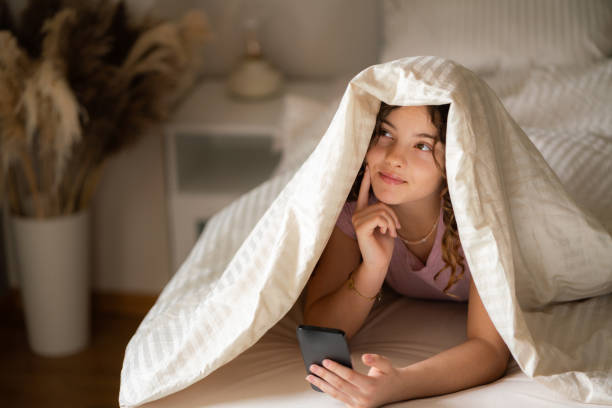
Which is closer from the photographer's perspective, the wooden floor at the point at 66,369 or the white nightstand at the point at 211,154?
the wooden floor at the point at 66,369

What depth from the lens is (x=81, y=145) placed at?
1.89 metres

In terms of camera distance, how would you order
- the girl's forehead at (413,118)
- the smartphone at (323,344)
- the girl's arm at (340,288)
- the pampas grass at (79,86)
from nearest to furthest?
the smartphone at (323,344) < the girl's forehead at (413,118) < the girl's arm at (340,288) < the pampas grass at (79,86)

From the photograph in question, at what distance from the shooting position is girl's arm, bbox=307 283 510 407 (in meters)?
0.85

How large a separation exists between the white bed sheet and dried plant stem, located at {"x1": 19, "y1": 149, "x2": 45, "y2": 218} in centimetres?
104

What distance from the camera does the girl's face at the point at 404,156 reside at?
37.9 inches

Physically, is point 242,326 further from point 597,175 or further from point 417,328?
point 597,175

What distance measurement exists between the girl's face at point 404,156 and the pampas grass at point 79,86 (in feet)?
2.98

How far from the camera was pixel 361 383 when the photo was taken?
847 millimetres

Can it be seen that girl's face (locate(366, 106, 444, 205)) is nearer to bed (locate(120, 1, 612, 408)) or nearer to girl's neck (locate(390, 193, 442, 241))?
girl's neck (locate(390, 193, 442, 241))

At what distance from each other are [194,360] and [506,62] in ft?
4.02

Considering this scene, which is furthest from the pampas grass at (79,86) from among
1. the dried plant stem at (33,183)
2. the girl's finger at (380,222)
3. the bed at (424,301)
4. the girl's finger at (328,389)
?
the girl's finger at (328,389)

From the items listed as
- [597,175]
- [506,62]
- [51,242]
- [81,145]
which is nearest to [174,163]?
[81,145]

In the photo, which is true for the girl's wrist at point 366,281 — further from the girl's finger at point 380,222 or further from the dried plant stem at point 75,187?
the dried plant stem at point 75,187

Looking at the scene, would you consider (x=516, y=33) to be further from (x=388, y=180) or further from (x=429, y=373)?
(x=429, y=373)
